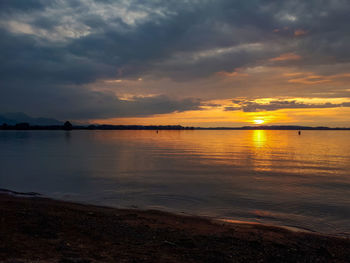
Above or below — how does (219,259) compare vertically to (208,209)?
above

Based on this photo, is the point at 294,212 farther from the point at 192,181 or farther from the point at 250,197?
the point at 192,181

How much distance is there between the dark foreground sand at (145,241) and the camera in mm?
8547

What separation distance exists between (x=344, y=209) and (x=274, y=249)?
417 inches

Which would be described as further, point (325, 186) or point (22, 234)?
point (325, 186)

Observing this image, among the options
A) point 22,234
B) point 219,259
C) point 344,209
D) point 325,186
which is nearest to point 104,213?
point 22,234

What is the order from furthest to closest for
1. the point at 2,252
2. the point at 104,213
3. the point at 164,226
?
the point at 104,213, the point at 164,226, the point at 2,252

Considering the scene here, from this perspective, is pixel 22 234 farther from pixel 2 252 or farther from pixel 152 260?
pixel 152 260

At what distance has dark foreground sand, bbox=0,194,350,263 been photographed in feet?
28.0

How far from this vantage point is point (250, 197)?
20906 mm

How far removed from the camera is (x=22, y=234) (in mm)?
10109

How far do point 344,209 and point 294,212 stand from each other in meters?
3.43

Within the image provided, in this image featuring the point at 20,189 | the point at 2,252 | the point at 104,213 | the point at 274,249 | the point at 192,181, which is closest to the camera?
the point at 2,252

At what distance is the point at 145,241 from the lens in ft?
33.5

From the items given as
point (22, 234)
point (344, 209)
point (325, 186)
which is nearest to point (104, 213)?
point (22, 234)
